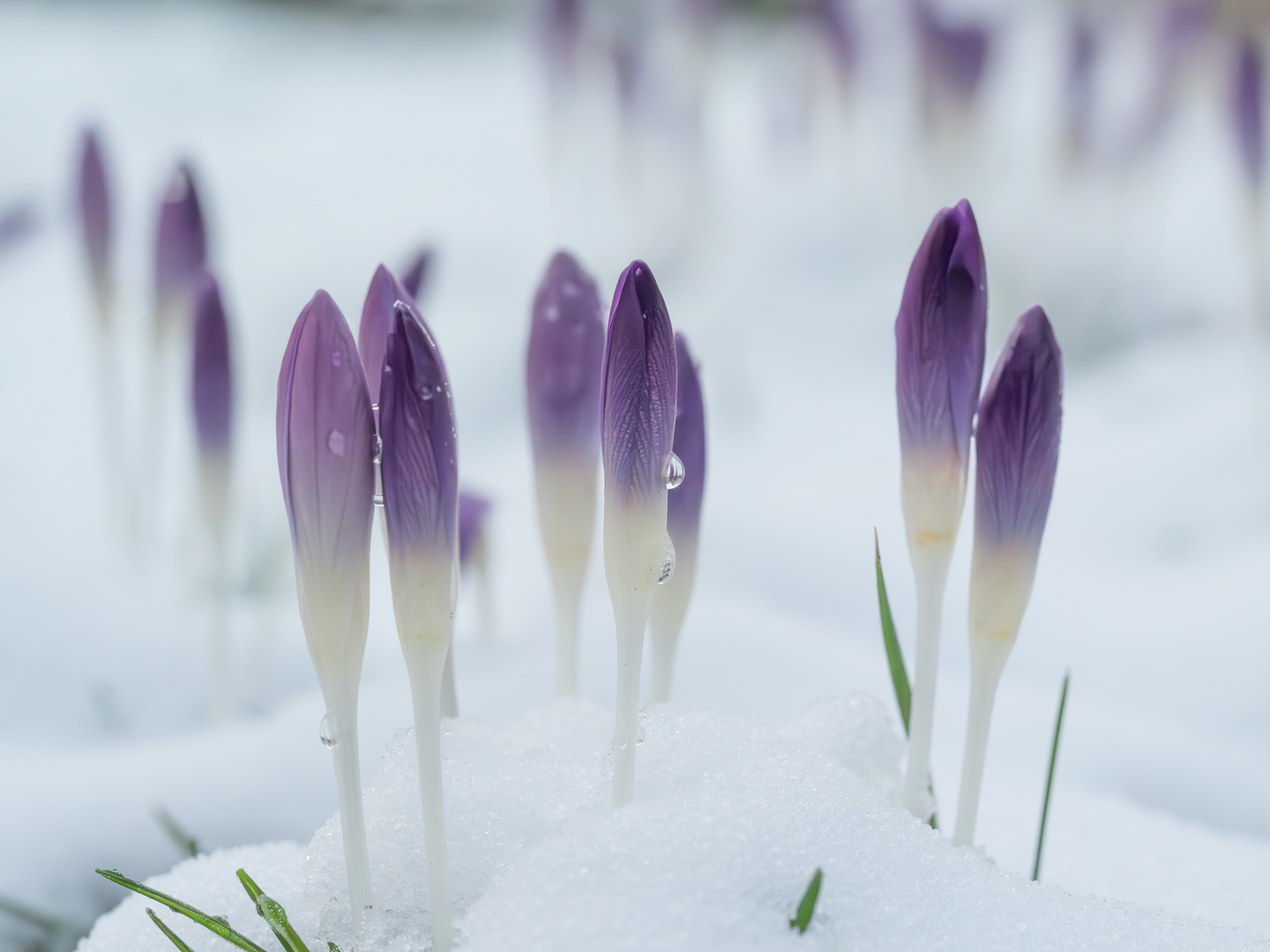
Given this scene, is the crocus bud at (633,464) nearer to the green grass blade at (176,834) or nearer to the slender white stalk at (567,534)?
the slender white stalk at (567,534)

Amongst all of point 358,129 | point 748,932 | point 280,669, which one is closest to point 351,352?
point 748,932

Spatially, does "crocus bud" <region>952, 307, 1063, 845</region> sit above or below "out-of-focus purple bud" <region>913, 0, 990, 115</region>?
below

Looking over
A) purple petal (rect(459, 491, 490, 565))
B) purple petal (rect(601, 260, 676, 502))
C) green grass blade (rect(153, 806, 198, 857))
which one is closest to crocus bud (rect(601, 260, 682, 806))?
purple petal (rect(601, 260, 676, 502))

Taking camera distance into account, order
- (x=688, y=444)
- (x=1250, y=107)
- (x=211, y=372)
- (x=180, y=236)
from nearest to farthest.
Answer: (x=688, y=444) → (x=211, y=372) → (x=180, y=236) → (x=1250, y=107)

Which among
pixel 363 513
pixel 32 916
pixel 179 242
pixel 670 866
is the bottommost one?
pixel 32 916

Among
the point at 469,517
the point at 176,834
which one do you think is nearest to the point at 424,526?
the point at 176,834

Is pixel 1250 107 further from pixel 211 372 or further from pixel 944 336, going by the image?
pixel 211 372

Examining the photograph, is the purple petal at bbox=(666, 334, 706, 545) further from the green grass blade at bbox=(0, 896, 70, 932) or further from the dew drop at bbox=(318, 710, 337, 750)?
the green grass blade at bbox=(0, 896, 70, 932)
